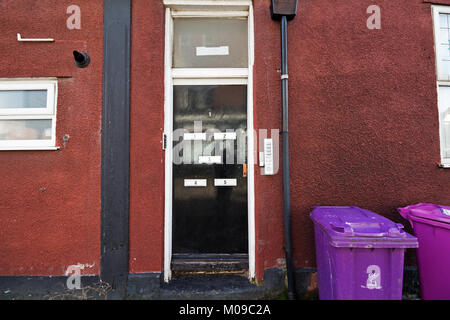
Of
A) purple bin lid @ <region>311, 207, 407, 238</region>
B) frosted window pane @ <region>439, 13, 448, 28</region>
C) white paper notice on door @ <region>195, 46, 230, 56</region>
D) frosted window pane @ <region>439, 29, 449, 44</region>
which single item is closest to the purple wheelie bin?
purple bin lid @ <region>311, 207, 407, 238</region>

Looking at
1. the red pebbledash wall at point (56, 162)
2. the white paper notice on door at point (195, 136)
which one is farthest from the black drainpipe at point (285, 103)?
the red pebbledash wall at point (56, 162)

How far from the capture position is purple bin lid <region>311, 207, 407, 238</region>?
1.83 meters

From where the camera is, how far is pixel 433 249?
2170 mm

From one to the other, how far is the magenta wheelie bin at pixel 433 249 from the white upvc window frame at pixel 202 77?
1.69 meters

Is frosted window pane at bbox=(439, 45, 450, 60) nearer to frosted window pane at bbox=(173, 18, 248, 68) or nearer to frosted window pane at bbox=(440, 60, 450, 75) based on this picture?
frosted window pane at bbox=(440, 60, 450, 75)

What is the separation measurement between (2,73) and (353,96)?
424 cm

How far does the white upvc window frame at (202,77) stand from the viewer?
275 centimetres

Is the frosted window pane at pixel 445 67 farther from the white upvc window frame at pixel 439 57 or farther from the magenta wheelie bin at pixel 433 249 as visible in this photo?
the magenta wheelie bin at pixel 433 249

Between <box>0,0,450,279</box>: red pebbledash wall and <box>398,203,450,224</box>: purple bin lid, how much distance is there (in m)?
0.31

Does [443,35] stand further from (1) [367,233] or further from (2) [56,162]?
(2) [56,162]

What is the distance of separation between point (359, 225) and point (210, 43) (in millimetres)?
2721

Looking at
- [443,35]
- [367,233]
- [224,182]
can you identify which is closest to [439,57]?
[443,35]

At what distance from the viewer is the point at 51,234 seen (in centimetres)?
263
